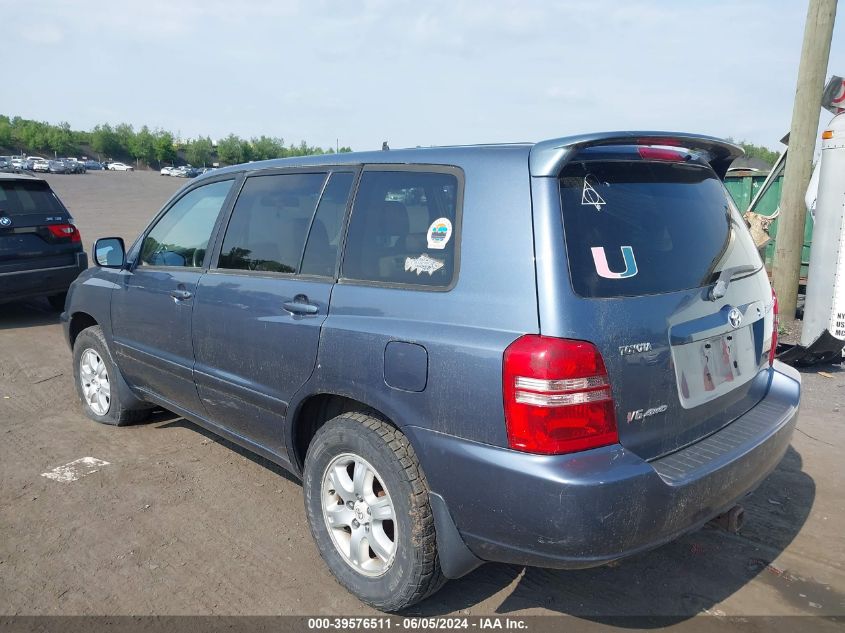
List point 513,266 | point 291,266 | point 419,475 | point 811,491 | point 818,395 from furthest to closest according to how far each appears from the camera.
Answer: point 818,395
point 811,491
point 291,266
point 419,475
point 513,266

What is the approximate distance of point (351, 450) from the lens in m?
2.76

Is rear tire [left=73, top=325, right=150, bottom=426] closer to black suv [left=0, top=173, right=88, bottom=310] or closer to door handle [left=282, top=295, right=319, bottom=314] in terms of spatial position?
door handle [left=282, top=295, right=319, bottom=314]

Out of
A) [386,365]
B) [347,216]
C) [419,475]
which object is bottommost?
[419,475]

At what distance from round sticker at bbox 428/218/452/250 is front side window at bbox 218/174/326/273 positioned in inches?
32.4

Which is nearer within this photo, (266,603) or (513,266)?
(513,266)

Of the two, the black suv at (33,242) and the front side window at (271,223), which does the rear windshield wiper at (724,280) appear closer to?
the front side window at (271,223)

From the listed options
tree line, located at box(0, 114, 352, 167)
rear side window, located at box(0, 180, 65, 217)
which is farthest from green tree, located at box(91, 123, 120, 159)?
rear side window, located at box(0, 180, 65, 217)

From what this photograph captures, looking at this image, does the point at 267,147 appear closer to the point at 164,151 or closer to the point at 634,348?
the point at 164,151

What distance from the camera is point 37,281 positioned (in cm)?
796

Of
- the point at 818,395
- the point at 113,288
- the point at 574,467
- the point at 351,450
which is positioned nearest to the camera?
the point at 574,467

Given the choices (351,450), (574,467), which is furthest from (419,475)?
(574,467)

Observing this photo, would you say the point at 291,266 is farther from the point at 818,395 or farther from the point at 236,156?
the point at 236,156

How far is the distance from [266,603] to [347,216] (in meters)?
1.71

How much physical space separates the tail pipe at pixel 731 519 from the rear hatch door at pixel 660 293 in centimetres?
36
